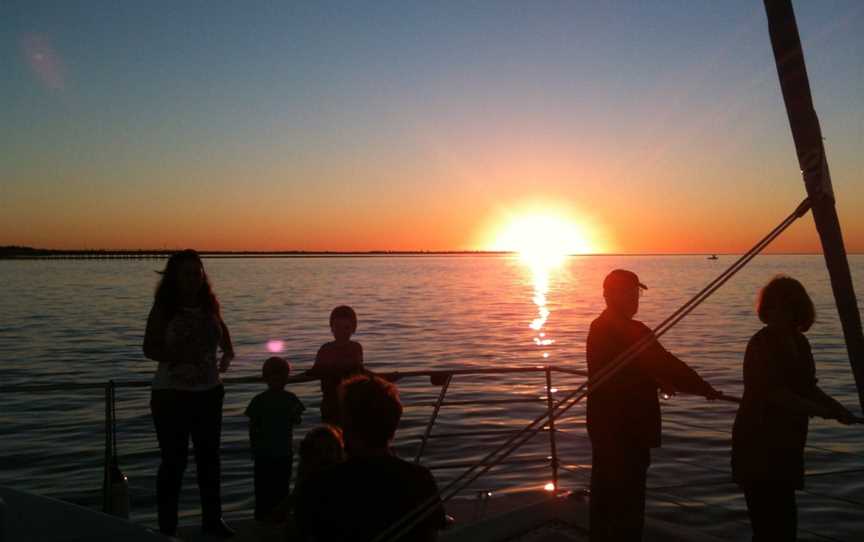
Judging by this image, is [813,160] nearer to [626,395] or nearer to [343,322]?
[626,395]

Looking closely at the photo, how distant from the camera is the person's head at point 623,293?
12.1ft

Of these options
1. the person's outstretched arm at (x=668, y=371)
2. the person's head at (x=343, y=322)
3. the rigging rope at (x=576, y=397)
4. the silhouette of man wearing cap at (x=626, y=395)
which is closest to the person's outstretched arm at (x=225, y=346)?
the person's head at (x=343, y=322)

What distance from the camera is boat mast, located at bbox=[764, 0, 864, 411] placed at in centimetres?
274

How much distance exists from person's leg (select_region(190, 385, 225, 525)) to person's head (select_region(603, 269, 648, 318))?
7.76 feet

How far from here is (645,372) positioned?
12.0ft

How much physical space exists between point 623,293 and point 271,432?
2546 millimetres

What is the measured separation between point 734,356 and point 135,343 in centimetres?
1791

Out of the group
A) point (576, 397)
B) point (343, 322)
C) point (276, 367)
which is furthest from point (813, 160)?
point (276, 367)

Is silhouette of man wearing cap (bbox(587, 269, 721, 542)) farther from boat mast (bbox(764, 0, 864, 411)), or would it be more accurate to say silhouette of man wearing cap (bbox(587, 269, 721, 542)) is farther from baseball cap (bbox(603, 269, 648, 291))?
boat mast (bbox(764, 0, 864, 411))

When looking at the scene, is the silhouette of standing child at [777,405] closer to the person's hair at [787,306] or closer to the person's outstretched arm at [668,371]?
the person's hair at [787,306]

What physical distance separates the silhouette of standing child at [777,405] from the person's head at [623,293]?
1.92 ft

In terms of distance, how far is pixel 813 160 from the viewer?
2863 mm

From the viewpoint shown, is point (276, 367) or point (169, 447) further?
point (276, 367)

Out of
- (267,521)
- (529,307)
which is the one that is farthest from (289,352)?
(529,307)
